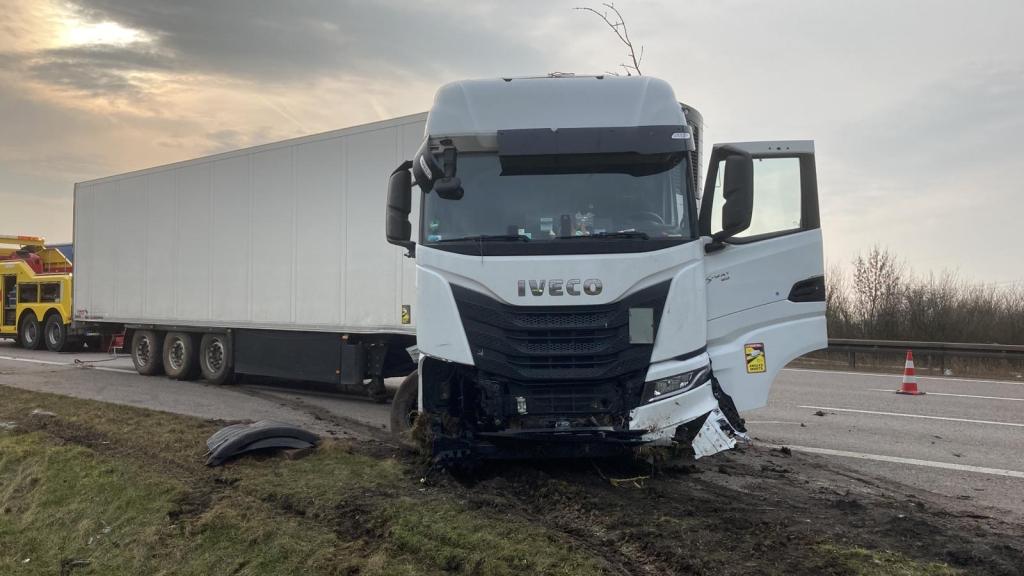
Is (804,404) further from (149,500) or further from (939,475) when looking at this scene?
(149,500)

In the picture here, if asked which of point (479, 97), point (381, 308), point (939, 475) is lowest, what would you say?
point (939, 475)

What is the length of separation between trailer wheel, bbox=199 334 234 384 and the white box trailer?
0.05 meters

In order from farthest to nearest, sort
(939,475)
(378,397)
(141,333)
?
1. (141,333)
2. (378,397)
3. (939,475)

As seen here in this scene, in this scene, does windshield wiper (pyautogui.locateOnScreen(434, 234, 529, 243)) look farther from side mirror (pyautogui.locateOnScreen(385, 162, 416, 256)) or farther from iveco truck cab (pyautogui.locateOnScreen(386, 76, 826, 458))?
side mirror (pyautogui.locateOnScreen(385, 162, 416, 256))

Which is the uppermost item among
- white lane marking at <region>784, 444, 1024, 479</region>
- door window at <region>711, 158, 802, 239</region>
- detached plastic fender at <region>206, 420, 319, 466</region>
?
door window at <region>711, 158, 802, 239</region>

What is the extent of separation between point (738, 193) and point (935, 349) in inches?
613


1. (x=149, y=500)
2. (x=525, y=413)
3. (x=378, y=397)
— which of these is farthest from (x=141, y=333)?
(x=525, y=413)

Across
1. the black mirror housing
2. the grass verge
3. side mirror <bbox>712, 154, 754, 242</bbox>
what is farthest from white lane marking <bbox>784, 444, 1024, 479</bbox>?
the black mirror housing

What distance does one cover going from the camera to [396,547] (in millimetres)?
4406

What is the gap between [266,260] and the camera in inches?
474

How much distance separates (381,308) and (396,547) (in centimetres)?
608

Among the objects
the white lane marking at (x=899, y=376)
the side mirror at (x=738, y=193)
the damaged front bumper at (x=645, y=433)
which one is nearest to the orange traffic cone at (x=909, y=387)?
the white lane marking at (x=899, y=376)

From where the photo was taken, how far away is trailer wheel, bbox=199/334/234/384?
12965 millimetres

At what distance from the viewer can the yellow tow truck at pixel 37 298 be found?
73.8 ft
